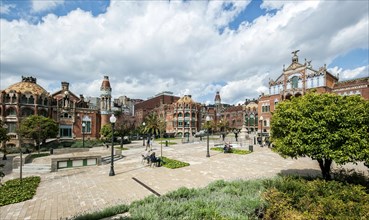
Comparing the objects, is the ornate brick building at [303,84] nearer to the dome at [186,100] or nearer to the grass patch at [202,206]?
the dome at [186,100]

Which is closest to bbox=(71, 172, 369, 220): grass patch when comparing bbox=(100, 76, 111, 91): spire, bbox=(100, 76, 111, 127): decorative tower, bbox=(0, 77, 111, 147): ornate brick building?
bbox=(0, 77, 111, 147): ornate brick building

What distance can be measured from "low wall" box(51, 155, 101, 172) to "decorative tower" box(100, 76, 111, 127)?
2689 centimetres

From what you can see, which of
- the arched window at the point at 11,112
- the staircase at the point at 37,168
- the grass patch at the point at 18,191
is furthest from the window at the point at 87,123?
the grass patch at the point at 18,191

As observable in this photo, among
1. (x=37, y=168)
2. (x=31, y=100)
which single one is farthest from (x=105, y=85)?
(x=37, y=168)

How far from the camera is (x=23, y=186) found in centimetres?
1136

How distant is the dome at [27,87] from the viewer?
1372 inches

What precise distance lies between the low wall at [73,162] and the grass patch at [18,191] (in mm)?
2562

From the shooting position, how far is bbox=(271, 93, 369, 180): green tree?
27.2 ft

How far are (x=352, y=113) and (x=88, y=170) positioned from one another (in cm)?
1786

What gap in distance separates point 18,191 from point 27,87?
34407 millimetres

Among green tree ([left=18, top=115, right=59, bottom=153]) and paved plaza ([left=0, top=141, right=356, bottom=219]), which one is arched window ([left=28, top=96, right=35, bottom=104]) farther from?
paved plaza ([left=0, top=141, right=356, bottom=219])

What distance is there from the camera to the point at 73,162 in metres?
16.2

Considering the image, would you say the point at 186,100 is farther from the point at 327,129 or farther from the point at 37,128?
the point at 327,129

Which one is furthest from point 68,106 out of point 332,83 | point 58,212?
point 332,83
